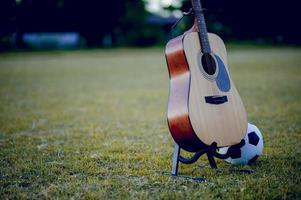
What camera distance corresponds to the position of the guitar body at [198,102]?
378cm

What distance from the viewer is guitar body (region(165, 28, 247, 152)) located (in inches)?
149

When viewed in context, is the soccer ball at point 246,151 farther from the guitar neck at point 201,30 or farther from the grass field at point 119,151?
the guitar neck at point 201,30

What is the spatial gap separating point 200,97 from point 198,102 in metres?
0.07

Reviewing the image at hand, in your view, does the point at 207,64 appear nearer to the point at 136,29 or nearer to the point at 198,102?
the point at 198,102

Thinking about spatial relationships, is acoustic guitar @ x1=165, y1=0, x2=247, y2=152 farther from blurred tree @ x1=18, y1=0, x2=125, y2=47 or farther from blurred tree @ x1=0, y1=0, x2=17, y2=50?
blurred tree @ x1=18, y1=0, x2=125, y2=47

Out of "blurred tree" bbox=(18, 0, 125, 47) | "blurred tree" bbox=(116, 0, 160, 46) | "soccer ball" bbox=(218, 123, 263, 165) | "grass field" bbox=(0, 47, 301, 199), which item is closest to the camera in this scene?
"grass field" bbox=(0, 47, 301, 199)

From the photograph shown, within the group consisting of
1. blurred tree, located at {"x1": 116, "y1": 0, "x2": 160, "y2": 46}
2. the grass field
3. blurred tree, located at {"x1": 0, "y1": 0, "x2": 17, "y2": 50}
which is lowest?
the grass field

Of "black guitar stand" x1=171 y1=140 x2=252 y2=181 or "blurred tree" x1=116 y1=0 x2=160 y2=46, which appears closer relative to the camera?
"black guitar stand" x1=171 y1=140 x2=252 y2=181

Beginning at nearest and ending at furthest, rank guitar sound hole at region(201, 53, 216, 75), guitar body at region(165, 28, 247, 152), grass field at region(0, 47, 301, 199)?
grass field at region(0, 47, 301, 199) → guitar body at region(165, 28, 247, 152) → guitar sound hole at region(201, 53, 216, 75)

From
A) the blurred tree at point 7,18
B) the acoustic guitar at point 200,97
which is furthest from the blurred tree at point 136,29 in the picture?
the acoustic guitar at point 200,97

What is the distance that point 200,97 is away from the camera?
3863 mm

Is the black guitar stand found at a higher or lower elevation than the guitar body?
lower

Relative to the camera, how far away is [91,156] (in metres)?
4.81

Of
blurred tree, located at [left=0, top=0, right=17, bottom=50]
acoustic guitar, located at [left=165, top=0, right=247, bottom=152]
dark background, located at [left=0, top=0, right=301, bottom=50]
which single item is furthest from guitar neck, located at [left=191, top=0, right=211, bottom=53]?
dark background, located at [left=0, top=0, right=301, bottom=50]
